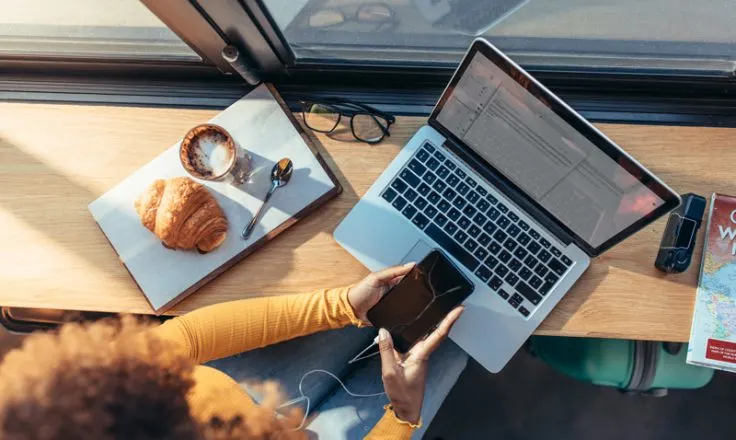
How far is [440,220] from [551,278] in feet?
0.63

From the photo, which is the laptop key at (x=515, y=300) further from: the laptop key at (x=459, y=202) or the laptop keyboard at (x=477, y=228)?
the laptop key at (x=459, y=202)

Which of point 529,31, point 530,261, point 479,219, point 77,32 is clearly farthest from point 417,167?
point 77,32

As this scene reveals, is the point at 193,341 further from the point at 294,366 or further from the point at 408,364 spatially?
the point at 408,364

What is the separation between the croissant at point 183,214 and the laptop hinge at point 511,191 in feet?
1.27

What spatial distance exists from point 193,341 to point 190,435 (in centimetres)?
22

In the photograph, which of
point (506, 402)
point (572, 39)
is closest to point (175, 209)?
point (572, 39)

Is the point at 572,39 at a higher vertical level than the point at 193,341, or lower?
higher

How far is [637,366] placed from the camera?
3.21ft

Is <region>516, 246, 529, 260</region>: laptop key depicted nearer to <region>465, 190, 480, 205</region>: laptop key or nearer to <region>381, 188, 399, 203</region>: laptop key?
<region>465, 190, 480, 205</region>: laptop key

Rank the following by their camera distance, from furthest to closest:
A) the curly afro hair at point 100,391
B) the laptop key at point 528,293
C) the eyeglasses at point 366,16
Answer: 1. the eyeglasses at point 366,16
2. the laptop key at point 528,293
3. the curly afro hair at point 100,391

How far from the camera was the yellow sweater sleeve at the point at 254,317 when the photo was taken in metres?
0.84

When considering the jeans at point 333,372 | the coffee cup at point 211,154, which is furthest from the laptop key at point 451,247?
the coffee cup at point 211,154

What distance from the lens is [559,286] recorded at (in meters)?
0.81

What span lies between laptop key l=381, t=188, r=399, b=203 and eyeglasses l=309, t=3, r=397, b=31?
0.30 m
